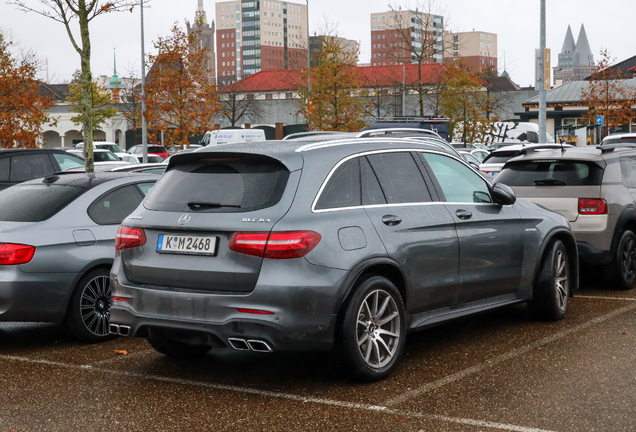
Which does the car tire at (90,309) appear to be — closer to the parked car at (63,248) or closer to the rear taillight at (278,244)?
the parked car at (63,248)

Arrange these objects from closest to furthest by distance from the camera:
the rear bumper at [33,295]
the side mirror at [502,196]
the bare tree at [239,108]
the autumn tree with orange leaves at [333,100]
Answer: the rear bumper at [33,295]
the side mirror at [502,196]
the autumn tree with orange leaves at [333,100]
the bare tree at [239,108]

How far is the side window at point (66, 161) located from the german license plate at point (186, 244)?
337 inches

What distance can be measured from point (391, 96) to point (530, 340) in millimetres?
65903

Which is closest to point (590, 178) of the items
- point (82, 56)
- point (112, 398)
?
point (112, 398)

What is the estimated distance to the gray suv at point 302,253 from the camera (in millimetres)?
5168

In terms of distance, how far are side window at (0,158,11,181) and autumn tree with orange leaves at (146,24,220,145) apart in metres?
19.7

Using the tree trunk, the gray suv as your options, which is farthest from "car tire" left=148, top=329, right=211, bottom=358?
the tree trunk

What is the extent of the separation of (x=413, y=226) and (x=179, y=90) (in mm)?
28088

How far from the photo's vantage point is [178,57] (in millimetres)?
32906

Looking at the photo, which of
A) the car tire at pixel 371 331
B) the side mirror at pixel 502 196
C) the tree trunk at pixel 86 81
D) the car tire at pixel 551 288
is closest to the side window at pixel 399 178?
the car tire at pixel 371 331

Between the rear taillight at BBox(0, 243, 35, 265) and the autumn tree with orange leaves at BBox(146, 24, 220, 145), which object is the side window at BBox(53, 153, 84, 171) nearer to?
the rear taillight at BBox(0, 243, 35, 265)

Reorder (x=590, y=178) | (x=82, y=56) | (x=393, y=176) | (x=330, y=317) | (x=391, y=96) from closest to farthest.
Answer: (x=330, y=317) < (x=393, y=176) < (x=590, y=178) < (x=82, y=56) < (x=391, y=96)

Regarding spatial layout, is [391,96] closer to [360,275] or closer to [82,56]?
[82,56]

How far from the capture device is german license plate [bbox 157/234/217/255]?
533cm
